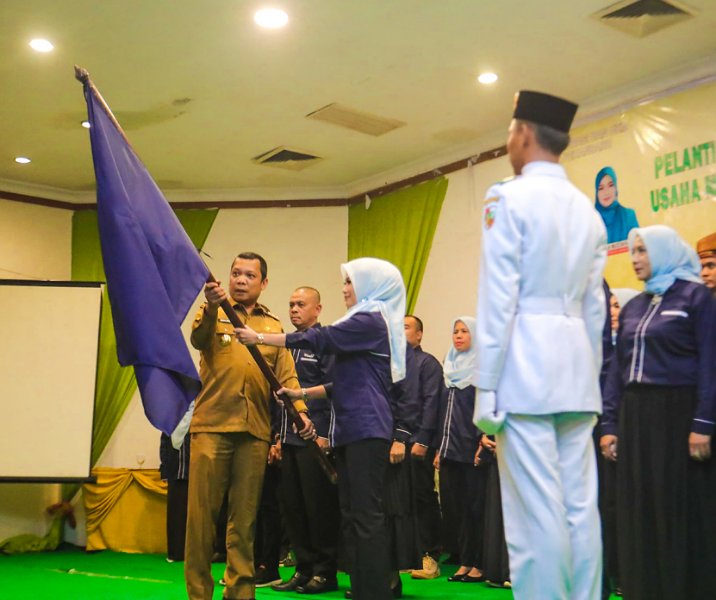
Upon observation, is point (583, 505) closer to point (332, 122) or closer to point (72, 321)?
point (332, 122)

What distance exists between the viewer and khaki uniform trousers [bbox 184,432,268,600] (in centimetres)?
346

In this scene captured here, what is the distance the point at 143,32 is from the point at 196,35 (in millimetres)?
303

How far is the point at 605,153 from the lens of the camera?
5.86 metres

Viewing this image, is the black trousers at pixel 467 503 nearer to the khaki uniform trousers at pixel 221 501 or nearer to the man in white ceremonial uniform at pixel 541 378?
the khaki uniform trousers at pixel 221 501

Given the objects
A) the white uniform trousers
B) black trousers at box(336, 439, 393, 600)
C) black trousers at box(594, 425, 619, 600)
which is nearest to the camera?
the white uniform trousers

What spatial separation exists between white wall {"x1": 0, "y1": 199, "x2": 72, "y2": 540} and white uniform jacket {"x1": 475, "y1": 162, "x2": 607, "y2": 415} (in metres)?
5.64

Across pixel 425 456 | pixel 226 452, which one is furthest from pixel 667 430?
pixel 425 456

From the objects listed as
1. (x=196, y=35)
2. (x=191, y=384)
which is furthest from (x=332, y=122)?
(x=191, y=384)

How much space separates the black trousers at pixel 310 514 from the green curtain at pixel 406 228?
10.1 feet

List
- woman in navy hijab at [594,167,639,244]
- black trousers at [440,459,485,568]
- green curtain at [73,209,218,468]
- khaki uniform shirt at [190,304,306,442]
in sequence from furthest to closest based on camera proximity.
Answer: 1. green curtain at [73,209,218,468]
2. woman in navy hijab at [594,167,639,244]
3. black trousers at [440,459,485,568]
4. khaki uniform shirt at [190,304,306,442]

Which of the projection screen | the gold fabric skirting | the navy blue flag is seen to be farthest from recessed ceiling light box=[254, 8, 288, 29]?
the gold fabric skirting

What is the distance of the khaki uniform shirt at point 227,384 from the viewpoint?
358cm

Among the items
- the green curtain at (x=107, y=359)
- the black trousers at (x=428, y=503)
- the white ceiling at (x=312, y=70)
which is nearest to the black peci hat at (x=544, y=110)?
the white ceiling at (x=312, y=70)

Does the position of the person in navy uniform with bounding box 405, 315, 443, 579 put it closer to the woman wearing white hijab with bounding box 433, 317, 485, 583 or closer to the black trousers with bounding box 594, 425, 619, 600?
the woman wearing white hijab with bounding box 433, 317, 485, 583
